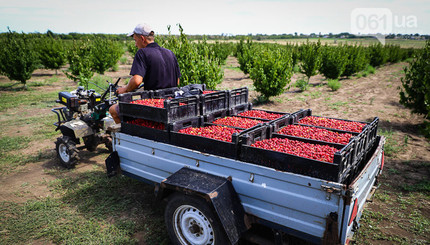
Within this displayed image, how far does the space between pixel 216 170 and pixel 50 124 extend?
9186mm

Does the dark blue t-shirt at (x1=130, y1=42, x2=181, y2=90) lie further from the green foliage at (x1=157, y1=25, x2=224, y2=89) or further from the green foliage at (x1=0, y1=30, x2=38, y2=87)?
the green foliage at (x1=0, y1=30, x2=38, y2=87)

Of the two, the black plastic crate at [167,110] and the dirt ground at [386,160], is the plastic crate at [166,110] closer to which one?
the black plastic crate at [167,110]

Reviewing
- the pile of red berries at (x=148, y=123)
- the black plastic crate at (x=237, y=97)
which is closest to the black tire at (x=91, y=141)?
the pile of red berries at (x=148, y=123)

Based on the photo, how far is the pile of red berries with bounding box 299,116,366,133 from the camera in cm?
407

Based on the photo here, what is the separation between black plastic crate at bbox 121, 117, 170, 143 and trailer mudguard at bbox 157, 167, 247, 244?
2.50 ft

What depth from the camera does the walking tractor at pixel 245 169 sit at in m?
2.69

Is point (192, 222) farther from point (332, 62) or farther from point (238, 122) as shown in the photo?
point (332, 62)

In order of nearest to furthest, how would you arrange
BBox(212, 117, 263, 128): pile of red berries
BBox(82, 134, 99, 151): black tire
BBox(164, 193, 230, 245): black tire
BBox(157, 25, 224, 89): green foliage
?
BBox(164, 193, 230, 245): black tire → BBox(212, 117, 263, 128): pile of red berries → BBox(82, 134, 99, 151): black tire → BBox(157, 25, 224, 89): green foliage

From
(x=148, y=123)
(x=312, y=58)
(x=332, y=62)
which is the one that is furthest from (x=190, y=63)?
(x=332, y=62)

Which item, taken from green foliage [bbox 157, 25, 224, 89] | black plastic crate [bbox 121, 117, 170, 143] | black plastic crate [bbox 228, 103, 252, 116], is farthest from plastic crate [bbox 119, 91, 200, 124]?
green foliage [bbox 157, 25, 224, 89]

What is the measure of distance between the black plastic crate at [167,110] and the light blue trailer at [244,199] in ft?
1.35

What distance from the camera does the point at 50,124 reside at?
10.1 metres

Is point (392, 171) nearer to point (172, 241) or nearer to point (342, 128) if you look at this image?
point (342, 128)

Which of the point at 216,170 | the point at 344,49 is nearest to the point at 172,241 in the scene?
the point at 216,170
